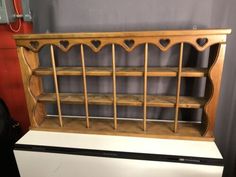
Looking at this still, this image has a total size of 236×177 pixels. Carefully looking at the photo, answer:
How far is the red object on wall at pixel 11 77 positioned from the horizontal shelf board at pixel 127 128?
0.39 meters

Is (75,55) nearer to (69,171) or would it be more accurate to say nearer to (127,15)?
(127,15)

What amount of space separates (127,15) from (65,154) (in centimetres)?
106

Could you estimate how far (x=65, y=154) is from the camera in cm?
123

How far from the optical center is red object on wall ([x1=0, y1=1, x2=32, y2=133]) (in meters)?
1.55

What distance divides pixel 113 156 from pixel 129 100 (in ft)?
1.25

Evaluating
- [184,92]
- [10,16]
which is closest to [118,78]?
[184,92]

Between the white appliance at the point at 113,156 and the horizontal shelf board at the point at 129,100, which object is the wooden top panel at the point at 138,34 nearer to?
the horizontal shelf board at the point at 129,100

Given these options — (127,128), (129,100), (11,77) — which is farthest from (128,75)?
(11,77)

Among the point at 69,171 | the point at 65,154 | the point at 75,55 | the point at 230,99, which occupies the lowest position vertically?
the point at 69,171

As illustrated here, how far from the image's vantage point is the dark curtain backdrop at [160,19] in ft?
4.20

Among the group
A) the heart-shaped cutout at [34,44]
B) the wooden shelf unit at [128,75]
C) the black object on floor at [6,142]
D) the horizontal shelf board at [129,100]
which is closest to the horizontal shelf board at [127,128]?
the wooden shelf unit at [128,75]

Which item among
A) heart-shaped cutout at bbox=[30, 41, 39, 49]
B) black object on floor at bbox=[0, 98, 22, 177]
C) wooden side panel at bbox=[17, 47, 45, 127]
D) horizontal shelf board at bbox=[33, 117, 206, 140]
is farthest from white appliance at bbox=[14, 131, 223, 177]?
heart-shaped cutout at bbox=[30, 41, 39, 49]

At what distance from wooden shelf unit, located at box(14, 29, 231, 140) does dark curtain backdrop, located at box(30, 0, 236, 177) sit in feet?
0.54

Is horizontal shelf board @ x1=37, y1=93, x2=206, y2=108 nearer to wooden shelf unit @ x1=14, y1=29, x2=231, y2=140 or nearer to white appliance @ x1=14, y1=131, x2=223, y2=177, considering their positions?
wooden shelf unit @ x1=14, y1=29, x2=231, y2=140
